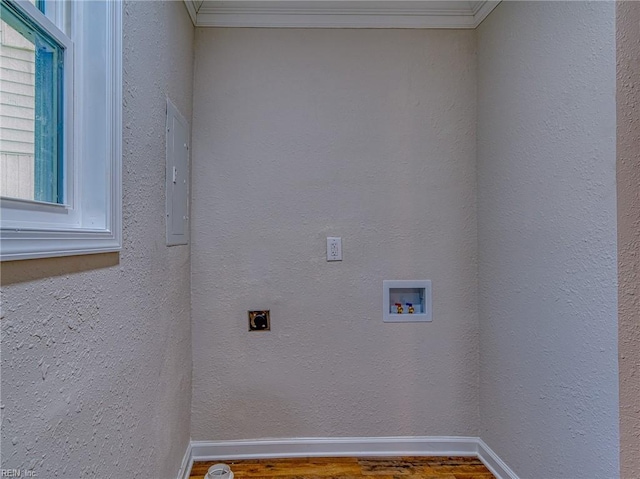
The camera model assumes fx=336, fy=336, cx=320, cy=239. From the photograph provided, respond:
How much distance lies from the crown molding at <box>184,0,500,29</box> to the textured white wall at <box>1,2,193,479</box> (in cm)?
19

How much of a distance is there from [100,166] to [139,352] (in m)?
0.57

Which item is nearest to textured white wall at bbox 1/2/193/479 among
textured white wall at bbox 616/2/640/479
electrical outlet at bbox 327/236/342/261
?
electrical outlet at bbox 327/236/342/261

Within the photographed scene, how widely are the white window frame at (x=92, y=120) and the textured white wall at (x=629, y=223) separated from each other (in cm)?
126

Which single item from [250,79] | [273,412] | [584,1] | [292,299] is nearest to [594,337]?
[584,1]

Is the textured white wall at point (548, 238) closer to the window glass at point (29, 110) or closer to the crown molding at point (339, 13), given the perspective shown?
the crown molding at point (339, 13)

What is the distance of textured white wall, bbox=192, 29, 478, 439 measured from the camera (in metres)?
1.74

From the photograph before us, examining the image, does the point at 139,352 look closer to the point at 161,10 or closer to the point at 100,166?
the point at 100,166

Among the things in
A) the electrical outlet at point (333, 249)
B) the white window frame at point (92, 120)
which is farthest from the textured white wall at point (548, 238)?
the white window frame at point (92, 120)

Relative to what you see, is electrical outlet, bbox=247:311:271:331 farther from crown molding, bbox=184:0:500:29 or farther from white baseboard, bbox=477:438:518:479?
crown molding, bbox=184:0:500:29

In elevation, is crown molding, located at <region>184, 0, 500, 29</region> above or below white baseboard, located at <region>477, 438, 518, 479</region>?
above

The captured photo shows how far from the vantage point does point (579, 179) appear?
114cm

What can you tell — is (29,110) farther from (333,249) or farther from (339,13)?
(339,13)

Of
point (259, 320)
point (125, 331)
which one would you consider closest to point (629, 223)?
point (125, 331)

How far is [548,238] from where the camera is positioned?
128cm
